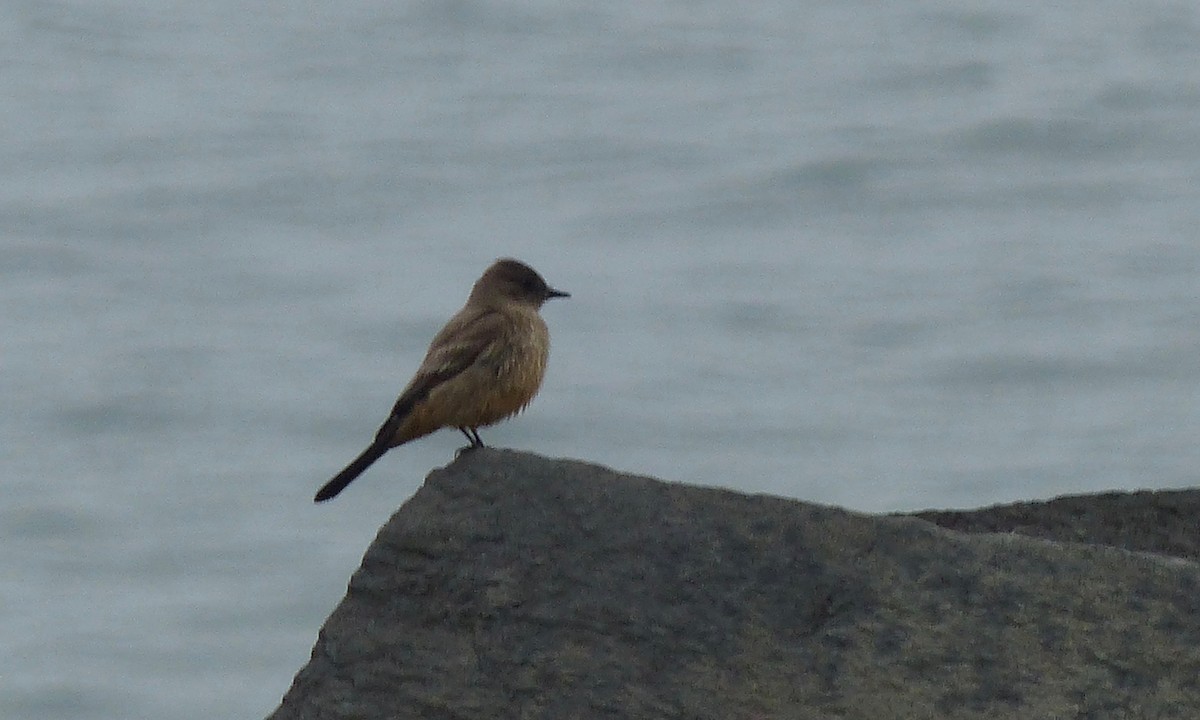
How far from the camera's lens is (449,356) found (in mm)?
7445

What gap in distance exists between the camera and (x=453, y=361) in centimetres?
743

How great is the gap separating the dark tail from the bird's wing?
0.04 metres

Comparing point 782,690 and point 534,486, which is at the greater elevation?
point 534,486

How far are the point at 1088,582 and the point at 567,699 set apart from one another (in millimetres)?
1363

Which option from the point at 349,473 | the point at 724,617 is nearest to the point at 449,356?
the point at 349,473

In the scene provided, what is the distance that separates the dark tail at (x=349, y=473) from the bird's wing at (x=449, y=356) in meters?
0.04

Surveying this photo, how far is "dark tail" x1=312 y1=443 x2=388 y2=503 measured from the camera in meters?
7.19

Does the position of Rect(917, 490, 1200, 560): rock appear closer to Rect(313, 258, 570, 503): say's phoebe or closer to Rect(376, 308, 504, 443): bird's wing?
Rect(313, 258, 570, 503): say's phoebe

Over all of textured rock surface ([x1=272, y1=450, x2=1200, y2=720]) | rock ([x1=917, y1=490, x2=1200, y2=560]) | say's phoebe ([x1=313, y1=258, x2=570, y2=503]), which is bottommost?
textured rock surface ([x1=272, y1=450, x2=1200, y2=720])

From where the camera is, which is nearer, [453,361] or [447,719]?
[447,719]

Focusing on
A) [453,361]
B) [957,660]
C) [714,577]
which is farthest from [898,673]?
[453,361]

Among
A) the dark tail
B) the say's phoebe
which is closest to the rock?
the say's phoebe

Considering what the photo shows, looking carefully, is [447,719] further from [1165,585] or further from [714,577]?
[1165,585]

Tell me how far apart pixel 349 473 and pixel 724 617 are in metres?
2.02
